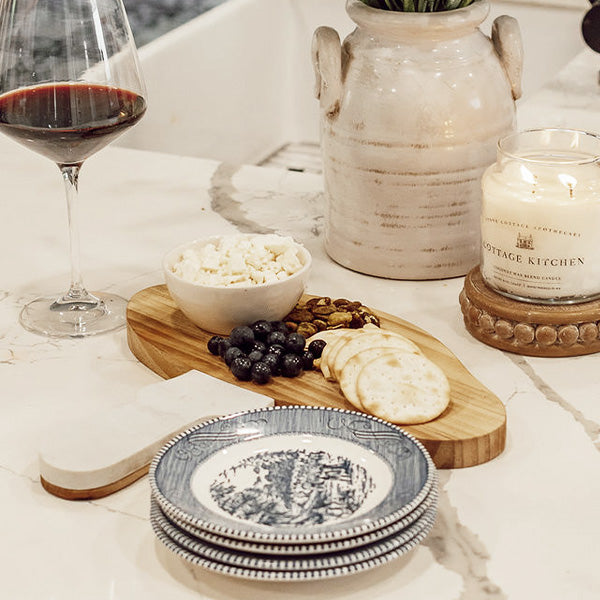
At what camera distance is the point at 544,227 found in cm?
98

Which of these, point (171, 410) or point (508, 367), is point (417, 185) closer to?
point (508, 367)

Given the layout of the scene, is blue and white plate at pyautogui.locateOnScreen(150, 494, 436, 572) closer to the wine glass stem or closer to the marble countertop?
the marble countertop

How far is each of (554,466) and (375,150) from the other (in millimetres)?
423

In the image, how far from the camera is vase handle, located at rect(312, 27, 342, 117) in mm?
1128

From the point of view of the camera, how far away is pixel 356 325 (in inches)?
41.0

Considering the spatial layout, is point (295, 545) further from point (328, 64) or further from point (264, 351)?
point (328, 64)

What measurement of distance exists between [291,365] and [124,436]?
0.58 ft

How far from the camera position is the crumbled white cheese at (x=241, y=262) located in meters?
1.03

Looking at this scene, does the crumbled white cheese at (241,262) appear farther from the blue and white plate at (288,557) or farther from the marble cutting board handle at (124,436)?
the blue and white plate at (288,557)

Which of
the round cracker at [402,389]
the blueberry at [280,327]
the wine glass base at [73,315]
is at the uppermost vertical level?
the round cracker at [402,389]

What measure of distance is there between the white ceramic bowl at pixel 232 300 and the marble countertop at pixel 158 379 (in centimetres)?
8

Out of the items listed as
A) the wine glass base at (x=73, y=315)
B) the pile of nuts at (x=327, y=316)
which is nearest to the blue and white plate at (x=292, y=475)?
the pile of nuts at (x=327, y=316)

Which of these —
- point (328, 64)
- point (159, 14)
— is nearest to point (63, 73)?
point (328, 64)

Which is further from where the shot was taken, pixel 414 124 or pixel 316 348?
pixel 414 124
